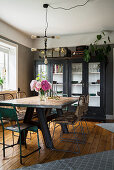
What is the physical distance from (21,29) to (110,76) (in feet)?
10.0

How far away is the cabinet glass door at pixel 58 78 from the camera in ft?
18.7

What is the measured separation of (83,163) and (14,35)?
412 centimetres

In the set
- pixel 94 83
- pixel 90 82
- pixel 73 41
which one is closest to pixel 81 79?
pixel 90 82

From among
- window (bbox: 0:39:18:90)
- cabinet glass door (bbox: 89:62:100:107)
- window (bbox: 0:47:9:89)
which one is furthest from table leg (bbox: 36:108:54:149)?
cabinet glass door (bbox: 89:62:100:107)

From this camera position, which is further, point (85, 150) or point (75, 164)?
point (85, 150)

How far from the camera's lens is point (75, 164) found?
2.38m

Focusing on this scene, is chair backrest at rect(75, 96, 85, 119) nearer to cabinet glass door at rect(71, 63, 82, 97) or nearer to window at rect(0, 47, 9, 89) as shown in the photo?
cabinet glass door at rect(71, 63, 82, 97)

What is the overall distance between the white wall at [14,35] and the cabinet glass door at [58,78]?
50.2 inches

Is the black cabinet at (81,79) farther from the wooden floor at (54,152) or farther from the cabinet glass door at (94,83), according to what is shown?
the wooden floor at (54,152)

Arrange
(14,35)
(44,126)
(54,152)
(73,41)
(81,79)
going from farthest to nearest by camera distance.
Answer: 1. (73,41)
2. (81,79)
3. (14,35)
4. (44,126)
5. (54,152)

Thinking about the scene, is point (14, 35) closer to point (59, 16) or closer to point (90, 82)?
point (59, 16)

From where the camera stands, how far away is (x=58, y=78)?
18.9 feet

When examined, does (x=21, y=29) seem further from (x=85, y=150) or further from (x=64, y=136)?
(x=85, y=150)

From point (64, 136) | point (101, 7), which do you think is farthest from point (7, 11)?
point (64, 136)
